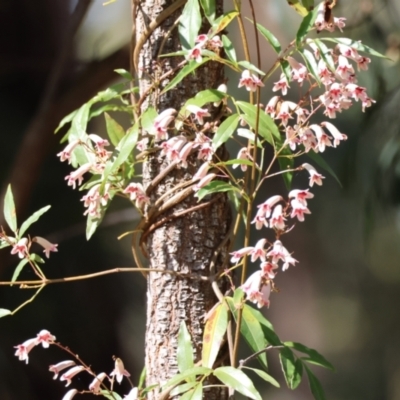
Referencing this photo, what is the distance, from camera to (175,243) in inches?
26.7

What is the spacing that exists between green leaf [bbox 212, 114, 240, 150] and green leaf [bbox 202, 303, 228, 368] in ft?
0.56

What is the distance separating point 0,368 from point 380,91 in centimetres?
98

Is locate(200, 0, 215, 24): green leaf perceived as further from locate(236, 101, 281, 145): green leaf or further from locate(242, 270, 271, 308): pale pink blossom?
locate(242, 270, 271, 308): pale pink blossom

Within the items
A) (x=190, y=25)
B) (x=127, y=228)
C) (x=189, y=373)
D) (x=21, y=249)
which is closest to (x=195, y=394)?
(x=189, y=373)

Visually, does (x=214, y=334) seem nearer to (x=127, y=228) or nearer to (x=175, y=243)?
(x=175, y=243)

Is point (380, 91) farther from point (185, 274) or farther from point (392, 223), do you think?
point (185, 274)

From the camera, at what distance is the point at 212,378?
65 centimetres

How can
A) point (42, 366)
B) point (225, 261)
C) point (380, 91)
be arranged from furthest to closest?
point (42, 366) → point (380, 91) → point (225, 261)

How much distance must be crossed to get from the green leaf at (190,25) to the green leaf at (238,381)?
12.0 inches

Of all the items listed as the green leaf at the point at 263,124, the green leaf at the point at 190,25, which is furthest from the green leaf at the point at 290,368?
the green leaf at the point at 190,25

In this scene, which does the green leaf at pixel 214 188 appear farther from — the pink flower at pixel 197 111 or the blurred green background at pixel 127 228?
the blurred green background at pixel 127 228

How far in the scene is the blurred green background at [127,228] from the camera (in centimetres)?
111

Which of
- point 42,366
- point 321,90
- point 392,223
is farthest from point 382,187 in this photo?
point 42,366

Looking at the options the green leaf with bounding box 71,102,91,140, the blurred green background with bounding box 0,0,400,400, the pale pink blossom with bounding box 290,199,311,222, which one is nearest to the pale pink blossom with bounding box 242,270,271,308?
the pale pink blossom with bounding box 290,199,311,222
